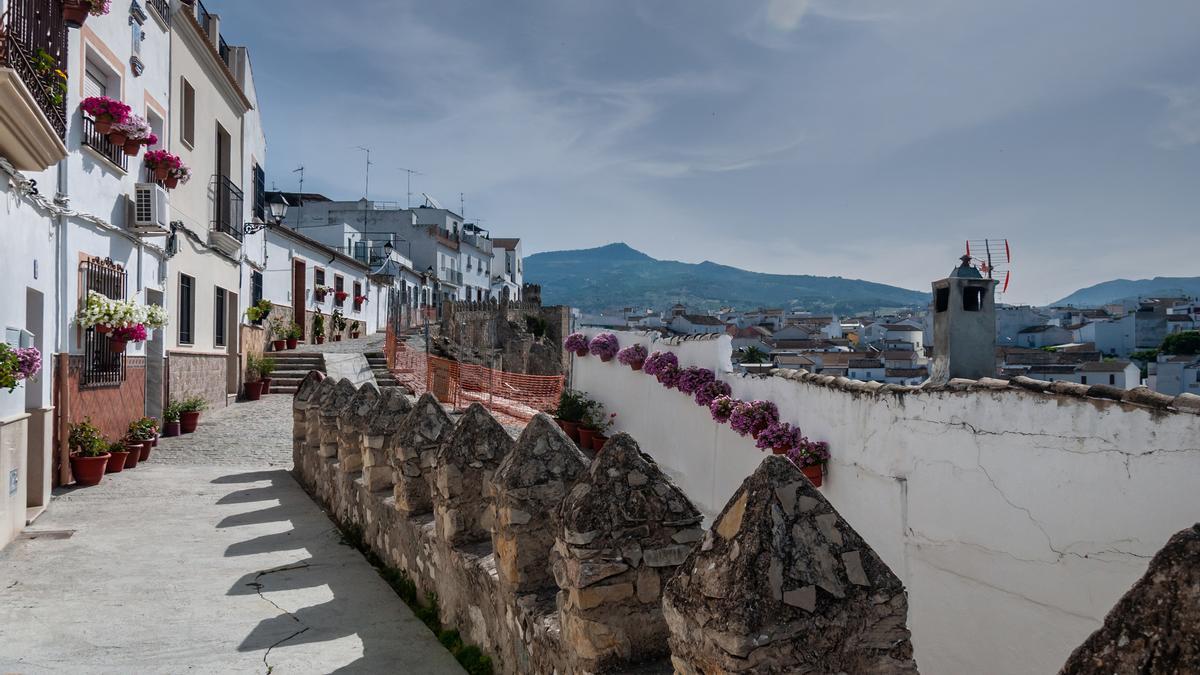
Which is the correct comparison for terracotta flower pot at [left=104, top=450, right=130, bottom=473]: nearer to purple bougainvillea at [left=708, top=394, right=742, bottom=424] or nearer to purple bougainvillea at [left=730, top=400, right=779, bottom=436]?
purple bougainvillea at [left=708, top=394, right=742, bottom=424]

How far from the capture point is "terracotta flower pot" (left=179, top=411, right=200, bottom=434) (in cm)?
1427

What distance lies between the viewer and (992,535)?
5.53m

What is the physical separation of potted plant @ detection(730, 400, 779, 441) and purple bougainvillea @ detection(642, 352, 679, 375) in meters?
2.82

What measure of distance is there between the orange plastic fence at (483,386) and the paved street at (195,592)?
26.5 feet

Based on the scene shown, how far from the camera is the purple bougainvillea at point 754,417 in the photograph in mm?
8914

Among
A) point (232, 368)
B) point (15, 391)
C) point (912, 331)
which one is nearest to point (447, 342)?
point (232, 368)

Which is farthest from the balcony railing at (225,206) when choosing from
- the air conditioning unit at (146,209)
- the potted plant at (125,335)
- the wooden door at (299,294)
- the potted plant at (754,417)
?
the potted plant at (754,417)

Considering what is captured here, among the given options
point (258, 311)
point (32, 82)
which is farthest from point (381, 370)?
point (32, 82)

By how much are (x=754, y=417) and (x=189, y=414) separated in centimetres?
1045

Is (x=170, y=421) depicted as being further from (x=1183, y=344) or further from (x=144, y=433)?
(x=1183, y=344)

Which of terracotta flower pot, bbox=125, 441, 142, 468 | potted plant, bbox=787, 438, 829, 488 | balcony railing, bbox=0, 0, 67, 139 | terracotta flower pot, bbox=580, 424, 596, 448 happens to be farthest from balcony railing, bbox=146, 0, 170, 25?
potted plant, bbox=787, 438, 829, 488

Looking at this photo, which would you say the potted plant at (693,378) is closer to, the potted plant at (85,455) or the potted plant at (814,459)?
the potted plant at (814,459)

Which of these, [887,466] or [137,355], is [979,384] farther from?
[137,355]

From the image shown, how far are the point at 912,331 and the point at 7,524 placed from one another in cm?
6649
